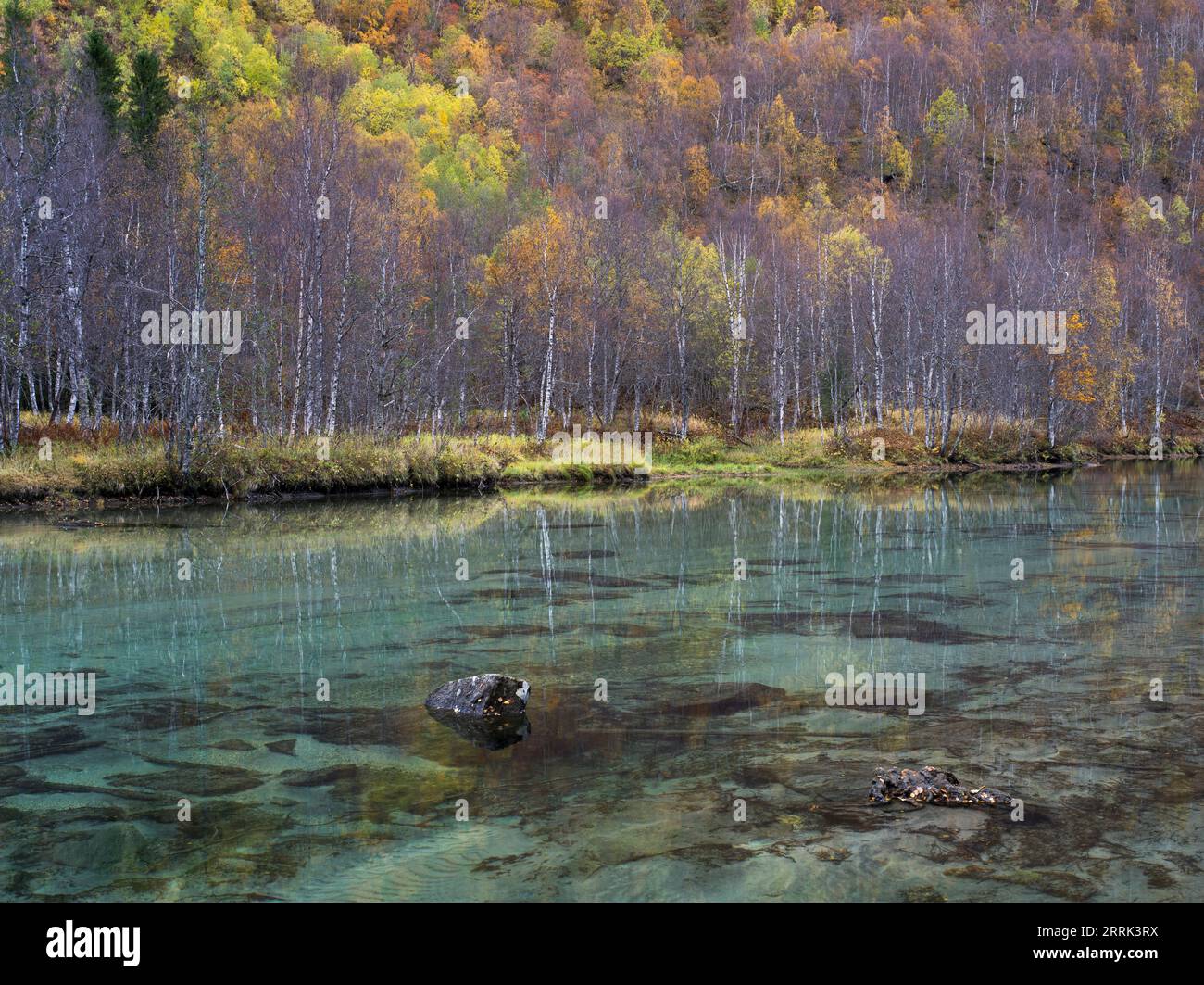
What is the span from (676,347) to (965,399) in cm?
1472

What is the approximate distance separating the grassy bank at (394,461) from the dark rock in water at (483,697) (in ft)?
67.3

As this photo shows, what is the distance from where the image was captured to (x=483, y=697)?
874cm

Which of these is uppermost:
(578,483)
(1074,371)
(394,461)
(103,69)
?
(103,69)

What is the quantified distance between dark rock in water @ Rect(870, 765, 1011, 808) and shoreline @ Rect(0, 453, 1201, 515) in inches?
904

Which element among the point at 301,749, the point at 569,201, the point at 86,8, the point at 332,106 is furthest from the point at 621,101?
the point at 301,749

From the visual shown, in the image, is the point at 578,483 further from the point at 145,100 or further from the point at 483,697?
the point at 145,100

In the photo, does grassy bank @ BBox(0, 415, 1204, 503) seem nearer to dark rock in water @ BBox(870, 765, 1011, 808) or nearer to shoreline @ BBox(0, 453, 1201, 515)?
shoreline @ BBox(0, 453, 1201, 515)

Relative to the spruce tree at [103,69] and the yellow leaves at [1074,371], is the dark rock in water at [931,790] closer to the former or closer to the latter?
Result: the yellow leaves at [1074,371]

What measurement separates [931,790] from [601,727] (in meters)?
2.71

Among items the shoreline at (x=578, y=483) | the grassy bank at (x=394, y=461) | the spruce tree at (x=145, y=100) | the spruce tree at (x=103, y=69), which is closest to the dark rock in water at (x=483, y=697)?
the shoreline at (x=578, y=483)

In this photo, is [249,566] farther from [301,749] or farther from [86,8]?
[86,8]

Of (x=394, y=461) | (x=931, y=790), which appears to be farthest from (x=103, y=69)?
(x=931, y=790)

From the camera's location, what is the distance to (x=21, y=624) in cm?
1243
